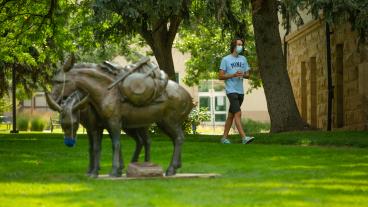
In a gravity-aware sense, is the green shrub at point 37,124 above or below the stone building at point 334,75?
below

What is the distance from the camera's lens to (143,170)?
33.6 feet

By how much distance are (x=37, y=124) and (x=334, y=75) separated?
24.6m

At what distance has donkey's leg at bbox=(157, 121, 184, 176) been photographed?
10.6 metres

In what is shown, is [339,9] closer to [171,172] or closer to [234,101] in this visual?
[234,101]

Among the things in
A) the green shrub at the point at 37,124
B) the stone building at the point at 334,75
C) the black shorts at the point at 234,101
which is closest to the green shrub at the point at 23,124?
the green shrub at the point at 37,124

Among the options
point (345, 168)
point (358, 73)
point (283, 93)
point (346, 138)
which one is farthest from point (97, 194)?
point (358, 73)

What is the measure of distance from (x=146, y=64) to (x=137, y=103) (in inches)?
19.9

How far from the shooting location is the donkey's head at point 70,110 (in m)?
10.1

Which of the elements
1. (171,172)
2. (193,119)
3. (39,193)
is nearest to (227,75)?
(171,172)

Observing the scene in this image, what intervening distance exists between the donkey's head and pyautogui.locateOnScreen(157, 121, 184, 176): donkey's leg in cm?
105

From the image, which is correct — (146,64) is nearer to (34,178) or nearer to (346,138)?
(34,178)

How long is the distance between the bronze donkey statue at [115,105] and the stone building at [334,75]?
10.6m

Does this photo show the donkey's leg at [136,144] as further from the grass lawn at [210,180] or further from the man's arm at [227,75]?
the man's arm at [227,75]

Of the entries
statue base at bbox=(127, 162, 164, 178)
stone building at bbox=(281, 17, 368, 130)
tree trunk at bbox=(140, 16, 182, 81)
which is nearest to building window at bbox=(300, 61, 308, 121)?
stone building at bbox=(281, 17, 368, 130)
